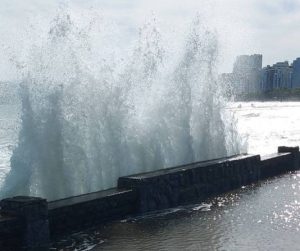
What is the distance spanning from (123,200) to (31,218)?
3.10 meters

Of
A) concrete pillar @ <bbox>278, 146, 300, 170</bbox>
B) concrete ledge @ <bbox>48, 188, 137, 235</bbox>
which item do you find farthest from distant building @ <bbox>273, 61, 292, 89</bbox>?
concrete ledge @ <bbox>48, 188, 137, 235</bbox>

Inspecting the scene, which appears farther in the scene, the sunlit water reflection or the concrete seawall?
the sunlit water reflection

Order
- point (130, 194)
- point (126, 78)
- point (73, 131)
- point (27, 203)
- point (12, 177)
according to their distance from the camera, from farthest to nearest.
→ 1. point (126, 78)
2. point (73, 131)
3. point (12, 177)
4. point (130, 194)
5. point (27, 203)

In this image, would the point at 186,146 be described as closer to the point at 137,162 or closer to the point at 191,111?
the point at 191,111

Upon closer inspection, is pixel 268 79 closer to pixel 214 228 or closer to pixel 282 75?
pixel 282 75

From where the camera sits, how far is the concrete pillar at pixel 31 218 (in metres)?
10.2


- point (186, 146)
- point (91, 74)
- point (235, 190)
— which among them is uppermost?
point (91, 74)

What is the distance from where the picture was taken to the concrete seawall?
10266mm

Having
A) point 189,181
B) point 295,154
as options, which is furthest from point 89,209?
point 295,154

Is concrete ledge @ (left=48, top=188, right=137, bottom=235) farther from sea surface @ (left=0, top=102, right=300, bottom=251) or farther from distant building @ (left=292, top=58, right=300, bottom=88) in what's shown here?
distant building @ (left=292, top=58, right=300, bottom=88)

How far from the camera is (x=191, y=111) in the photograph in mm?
20016

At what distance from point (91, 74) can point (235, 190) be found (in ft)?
19.2

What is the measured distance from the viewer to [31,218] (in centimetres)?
1030

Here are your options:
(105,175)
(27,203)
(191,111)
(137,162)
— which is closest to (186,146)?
(191,111)
